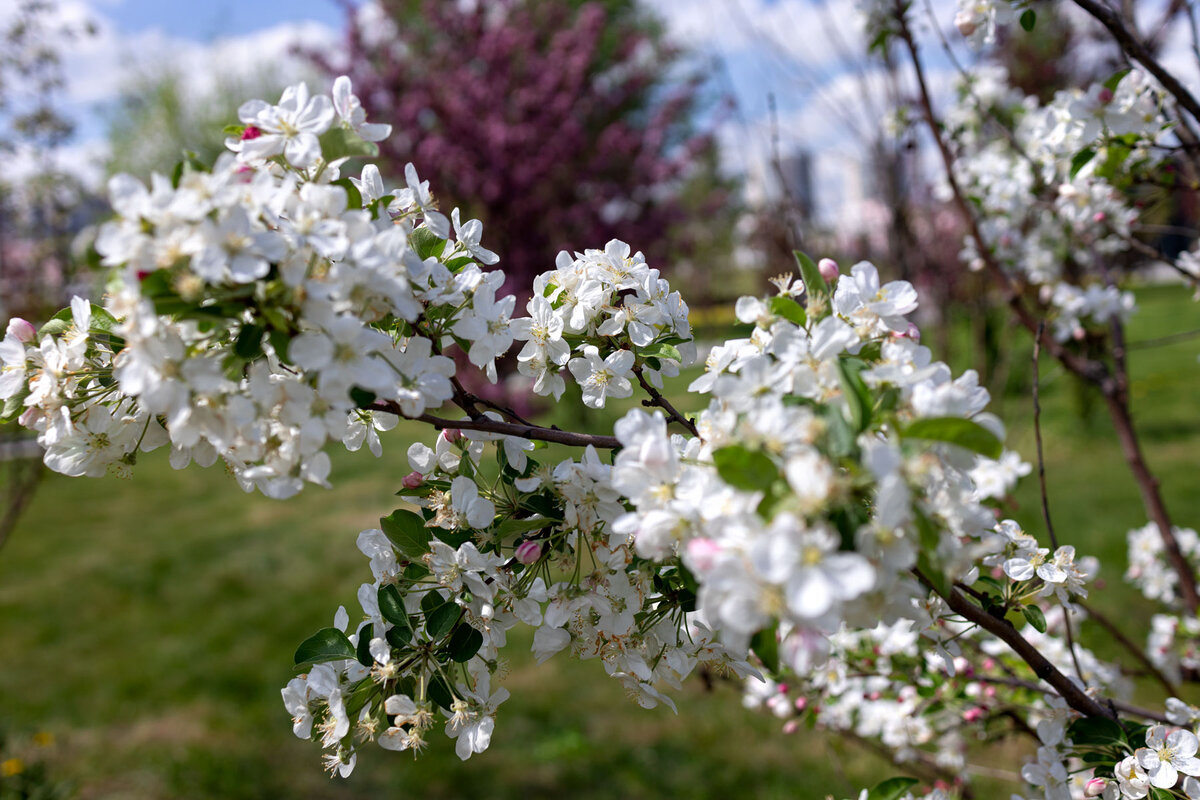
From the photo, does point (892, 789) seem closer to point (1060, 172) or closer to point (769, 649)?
point (769, 649)

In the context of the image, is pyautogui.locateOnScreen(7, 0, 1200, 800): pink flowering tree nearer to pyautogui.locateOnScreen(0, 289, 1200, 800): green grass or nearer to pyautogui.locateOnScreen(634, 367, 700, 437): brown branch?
pyautogui.locateOnScreen(634, 367, 700, 437): brown branch

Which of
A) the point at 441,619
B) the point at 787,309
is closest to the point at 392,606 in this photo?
the point at 441,619

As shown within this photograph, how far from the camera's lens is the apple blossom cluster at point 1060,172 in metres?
1.64

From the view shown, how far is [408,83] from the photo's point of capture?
9000 millimetres

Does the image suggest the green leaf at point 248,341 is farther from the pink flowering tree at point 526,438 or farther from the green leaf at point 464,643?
the green leaf at point 464,643

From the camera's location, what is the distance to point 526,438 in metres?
1.07

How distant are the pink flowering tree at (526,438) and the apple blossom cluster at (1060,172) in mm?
216

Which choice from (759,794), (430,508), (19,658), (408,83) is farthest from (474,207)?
(430,508)

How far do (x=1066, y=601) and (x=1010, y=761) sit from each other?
2.37 metres

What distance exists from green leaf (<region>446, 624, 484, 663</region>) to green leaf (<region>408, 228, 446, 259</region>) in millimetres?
478

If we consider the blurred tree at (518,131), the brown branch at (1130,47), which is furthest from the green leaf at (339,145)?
the blurred tree at (518,131)

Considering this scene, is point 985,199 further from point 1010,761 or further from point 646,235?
point 646,235

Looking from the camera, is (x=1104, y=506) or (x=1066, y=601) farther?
(x=1104, y=506)

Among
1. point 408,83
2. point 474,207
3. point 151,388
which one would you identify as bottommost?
point 151,388
